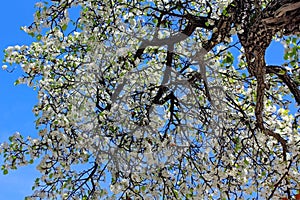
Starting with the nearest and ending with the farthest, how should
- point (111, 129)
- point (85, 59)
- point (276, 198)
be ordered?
point (276, 198) < point (111, 129) < point (85, 59)

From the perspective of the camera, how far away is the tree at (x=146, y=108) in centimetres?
470

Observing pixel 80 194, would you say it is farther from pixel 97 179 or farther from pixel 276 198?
pixel 276 198

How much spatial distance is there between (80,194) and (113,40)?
175 cm

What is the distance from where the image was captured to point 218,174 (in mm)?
4766

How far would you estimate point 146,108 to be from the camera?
4992 mm

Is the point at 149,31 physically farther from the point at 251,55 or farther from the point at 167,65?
the point at 251,55

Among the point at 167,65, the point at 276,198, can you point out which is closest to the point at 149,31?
the point at 167,65

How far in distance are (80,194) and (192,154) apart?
1316 mm

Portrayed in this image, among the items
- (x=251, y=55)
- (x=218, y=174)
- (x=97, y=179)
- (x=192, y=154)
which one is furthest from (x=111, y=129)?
(x=251, y=55)

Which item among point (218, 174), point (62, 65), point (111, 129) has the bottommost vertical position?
point (218, 174)

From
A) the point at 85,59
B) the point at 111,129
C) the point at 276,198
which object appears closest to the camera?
the point at 276,198

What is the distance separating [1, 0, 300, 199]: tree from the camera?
15.4ft

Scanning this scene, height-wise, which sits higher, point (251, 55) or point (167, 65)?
point (167, 65)

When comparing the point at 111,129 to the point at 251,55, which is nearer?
the point at 251,55
